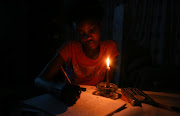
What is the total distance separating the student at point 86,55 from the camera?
4.28 ft

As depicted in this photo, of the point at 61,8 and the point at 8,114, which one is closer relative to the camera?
the point at 8,114

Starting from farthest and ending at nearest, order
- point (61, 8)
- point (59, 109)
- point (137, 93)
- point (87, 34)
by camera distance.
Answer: point (61, 8)
point (87, 34)
point (137, 93)
point (59, 109)

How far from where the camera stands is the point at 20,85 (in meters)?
3.71

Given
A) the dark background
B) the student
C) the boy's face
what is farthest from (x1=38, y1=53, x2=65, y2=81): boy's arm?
the dark background

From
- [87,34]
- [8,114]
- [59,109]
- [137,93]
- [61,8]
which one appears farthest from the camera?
[61,8]

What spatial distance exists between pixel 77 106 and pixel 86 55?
33.9 inches

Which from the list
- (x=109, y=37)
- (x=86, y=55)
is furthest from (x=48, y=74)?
(x=109, y=37)

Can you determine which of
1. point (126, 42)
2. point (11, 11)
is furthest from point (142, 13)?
point (11, 11)

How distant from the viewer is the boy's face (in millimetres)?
1281

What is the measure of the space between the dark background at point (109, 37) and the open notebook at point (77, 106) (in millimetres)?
1805

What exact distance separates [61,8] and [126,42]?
2135 millimetres

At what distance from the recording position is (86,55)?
62.2 inches

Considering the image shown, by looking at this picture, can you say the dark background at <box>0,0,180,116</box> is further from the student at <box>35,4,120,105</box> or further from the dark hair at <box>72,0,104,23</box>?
the dark hair at <box>72,0,104,23</box>

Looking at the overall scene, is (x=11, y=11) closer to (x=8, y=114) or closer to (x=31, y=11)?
(x=31, y=11)
